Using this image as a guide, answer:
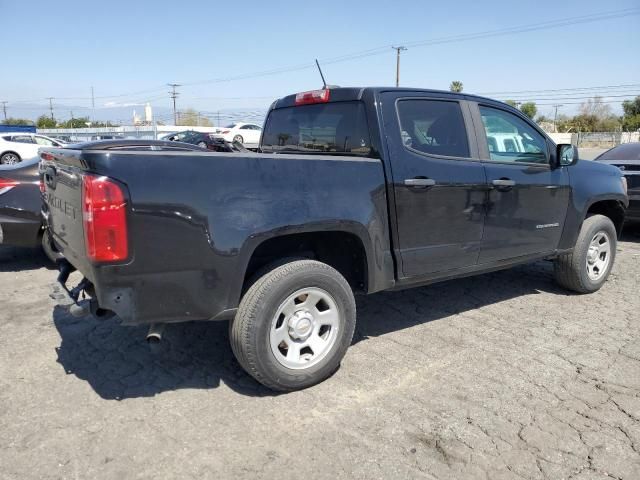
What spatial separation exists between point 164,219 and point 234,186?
1.36ft

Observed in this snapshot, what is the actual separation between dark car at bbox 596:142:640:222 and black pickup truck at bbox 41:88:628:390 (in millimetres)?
3355

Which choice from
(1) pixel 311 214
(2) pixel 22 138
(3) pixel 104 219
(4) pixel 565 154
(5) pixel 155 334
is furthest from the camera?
(2) pixel 22 138

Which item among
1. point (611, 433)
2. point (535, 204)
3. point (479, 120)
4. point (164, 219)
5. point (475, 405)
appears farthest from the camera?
point (535, 204)

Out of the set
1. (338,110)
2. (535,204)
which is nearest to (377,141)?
(338,110)

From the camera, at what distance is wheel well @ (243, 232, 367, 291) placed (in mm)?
3379

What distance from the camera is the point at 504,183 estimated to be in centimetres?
424

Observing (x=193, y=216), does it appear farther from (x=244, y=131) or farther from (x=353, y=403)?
(x=244, y=131)

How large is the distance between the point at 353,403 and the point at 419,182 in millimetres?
1546

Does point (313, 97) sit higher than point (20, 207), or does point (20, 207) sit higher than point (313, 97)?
point (313, 97)

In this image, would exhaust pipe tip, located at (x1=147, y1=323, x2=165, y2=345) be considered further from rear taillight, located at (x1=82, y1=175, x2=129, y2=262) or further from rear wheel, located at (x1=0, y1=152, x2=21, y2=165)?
rear wheel, located at (x1=0, y1=152, x2=21, y2=165)

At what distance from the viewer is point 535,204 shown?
4.58m

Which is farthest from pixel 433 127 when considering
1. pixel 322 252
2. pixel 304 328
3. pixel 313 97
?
pixel 304 328

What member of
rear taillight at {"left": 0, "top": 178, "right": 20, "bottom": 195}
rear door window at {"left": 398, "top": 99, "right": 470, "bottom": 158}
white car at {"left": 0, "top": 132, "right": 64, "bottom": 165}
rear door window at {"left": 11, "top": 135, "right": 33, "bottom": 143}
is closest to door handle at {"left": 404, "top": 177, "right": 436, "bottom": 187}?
rear door window at {"left": 398, "top": 99, "right": 470, "bottom": 158}

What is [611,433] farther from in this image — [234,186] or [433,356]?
[234,186]
